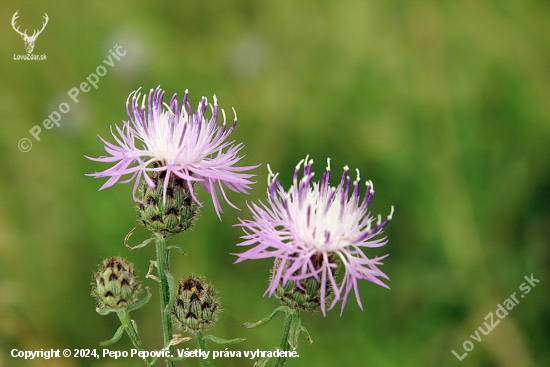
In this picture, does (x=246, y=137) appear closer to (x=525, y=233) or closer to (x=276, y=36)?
(x=276, y=36)

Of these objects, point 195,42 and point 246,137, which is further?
point 195,42

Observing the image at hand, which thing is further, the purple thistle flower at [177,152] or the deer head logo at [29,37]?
the deer head logo at [29,37]

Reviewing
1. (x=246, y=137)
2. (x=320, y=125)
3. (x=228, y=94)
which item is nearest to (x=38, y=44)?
(x=228, y=94)

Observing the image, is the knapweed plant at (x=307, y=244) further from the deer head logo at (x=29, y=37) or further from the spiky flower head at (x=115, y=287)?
the deer head logo at (x=29, y=37)

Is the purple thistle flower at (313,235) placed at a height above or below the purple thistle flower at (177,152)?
below

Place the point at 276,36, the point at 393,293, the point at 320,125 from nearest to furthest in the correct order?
the point at 393,293 → the point at 320,125 → the point at 276,36

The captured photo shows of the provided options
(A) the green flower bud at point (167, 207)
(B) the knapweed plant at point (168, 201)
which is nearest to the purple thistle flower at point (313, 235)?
(B) the knapweed plant at point (168, 201)
